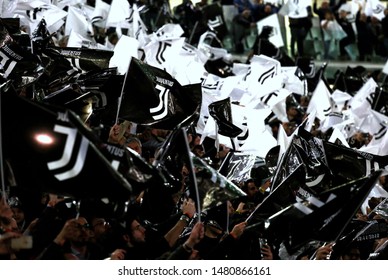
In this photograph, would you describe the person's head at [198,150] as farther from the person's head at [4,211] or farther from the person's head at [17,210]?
the person's head at [4,211]

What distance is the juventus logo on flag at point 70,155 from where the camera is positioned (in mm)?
5391

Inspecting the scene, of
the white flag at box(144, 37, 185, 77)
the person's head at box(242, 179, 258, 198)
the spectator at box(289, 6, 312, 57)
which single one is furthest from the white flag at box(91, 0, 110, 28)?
the spectator at box(289, 6, 312, 57)

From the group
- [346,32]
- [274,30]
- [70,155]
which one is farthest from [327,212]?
[346,32]

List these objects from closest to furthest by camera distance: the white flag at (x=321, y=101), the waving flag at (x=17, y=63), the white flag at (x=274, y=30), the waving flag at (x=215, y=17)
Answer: the waving flag at (x=17, y=63), the white flag at (x=321, y=101), the white flag at (x=274, y=30), the waving flag at (x=215, y=17)

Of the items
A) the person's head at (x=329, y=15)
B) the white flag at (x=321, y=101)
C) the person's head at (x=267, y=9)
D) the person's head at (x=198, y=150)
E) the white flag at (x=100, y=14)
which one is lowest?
the person's head at (x=329, y=15)

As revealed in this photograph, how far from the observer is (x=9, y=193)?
666 cm

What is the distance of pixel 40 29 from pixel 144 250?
4364 millimetres

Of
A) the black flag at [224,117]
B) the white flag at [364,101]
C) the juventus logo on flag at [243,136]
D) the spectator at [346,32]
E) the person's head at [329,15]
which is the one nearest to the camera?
the black flag at [224,117]

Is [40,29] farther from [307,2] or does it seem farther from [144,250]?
[307,2]

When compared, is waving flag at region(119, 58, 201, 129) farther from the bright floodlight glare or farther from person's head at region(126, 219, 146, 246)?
the bright floodlight glare

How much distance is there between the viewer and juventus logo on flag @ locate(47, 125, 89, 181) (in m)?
5.39

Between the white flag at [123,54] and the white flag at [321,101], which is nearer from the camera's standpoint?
the white flag at [123,54]

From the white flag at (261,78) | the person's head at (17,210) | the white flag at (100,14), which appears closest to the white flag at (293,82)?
the white flag at (261,78)

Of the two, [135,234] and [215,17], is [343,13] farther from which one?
[135,234]
